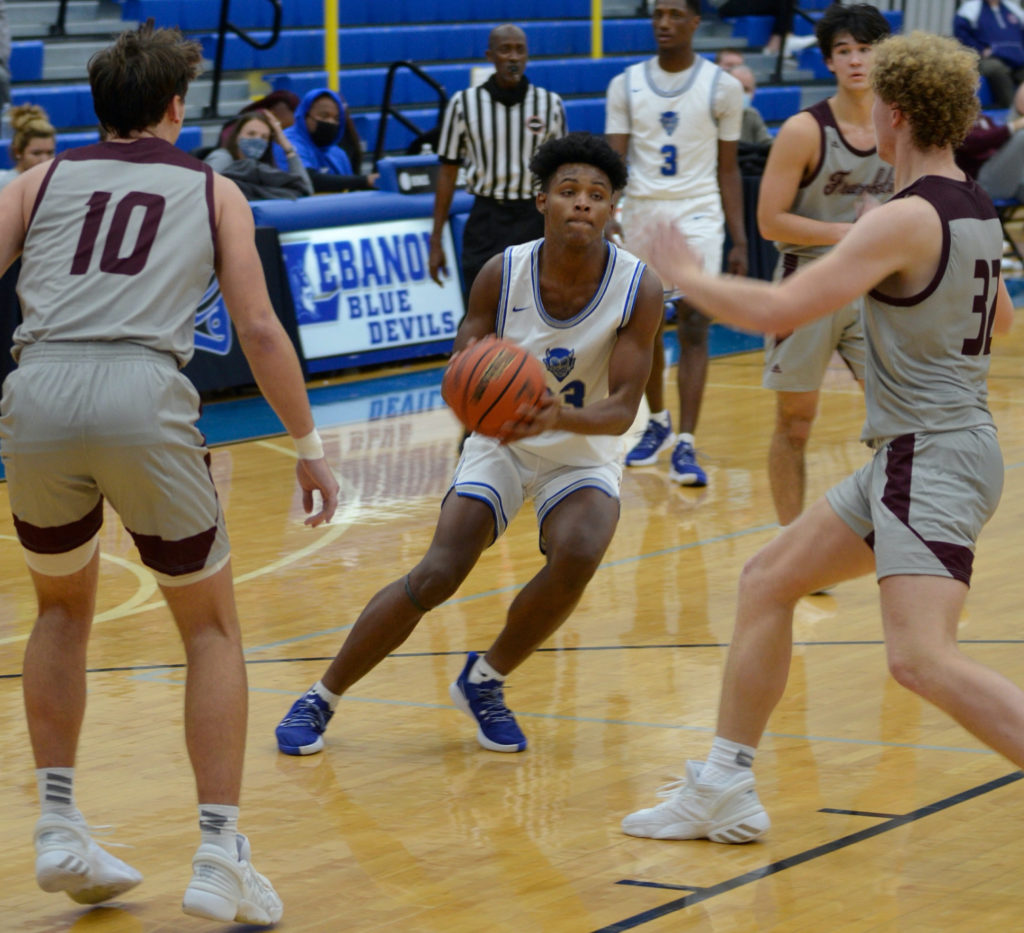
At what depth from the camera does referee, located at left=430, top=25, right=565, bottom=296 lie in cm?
906

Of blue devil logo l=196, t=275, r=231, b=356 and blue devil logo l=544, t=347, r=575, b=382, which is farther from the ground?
blue devil logo l=544, t=347, r=575, b=382

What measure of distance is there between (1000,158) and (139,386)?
569 inches

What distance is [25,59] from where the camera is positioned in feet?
47.6

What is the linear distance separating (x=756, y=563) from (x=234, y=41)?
13.0 m

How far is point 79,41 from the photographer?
15133 millimetres

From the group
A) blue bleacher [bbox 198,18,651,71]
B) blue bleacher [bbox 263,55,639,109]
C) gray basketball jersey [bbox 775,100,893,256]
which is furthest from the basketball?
blue bleacher [bbox 198,18,651,71]

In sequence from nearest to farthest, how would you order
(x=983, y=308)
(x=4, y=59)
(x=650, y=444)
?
(x=983, y=308) → (x=650, y=444) → (x=4, y=59)

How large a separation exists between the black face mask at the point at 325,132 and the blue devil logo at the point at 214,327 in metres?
3.50

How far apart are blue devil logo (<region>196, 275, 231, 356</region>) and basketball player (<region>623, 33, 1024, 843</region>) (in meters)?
6.80

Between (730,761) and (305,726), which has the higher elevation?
(730,761)

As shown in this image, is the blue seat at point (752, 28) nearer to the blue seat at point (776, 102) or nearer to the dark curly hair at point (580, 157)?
the blue seat at point (776, 102)

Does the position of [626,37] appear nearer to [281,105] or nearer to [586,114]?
[586,114]

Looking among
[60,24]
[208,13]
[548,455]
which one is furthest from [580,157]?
[208,13]

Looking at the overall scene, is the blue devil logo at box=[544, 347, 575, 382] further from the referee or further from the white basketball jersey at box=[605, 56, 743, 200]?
the referee
